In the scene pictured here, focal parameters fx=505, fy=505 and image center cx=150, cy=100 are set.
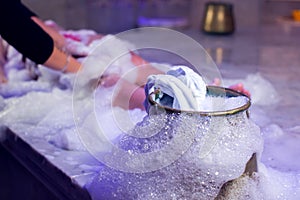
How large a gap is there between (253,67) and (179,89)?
1186mm

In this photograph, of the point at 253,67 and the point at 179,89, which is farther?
the point at 253,67

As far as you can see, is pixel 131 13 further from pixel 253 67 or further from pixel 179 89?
pixel 179 89

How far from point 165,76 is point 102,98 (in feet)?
1.97

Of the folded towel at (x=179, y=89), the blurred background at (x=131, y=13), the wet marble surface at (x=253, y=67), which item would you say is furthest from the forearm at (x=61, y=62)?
the blurred background at (x=131, y=13)

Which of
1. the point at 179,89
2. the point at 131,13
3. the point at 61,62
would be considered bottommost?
the point at 131,13

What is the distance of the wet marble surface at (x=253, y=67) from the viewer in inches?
43.9

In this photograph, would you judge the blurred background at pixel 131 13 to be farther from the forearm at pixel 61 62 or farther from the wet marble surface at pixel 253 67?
the forearm at pixel 61 62

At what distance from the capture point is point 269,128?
1.29 meters

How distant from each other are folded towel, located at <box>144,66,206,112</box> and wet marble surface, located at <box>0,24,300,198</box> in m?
0.26

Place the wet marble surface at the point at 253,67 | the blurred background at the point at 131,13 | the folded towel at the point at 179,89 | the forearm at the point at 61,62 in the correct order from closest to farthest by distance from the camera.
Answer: the folded towel at the point at 179,89
the wet marble surface at the point at 253,67
the forearm at the point at 61,62
the blurred background at the point at 131,13

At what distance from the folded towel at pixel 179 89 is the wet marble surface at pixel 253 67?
26cm

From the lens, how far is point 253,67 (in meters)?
1.98

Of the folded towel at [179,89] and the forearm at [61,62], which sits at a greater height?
the folded towel at [179,89]

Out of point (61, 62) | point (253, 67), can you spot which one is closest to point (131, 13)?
point (253, 67)
